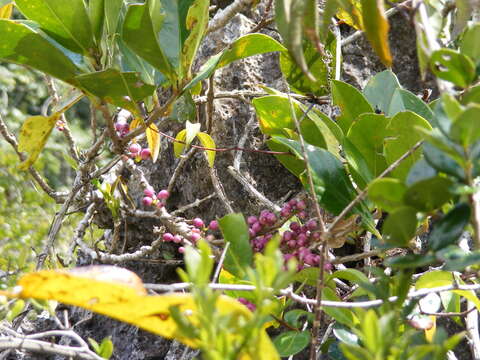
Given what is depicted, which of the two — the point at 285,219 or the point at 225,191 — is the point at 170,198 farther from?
the point at 285,219

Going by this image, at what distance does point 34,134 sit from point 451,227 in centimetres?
83

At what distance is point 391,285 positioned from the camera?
2.55 ft

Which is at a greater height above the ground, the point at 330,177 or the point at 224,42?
the point at 224,42

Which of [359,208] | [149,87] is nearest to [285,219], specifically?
[359,208]

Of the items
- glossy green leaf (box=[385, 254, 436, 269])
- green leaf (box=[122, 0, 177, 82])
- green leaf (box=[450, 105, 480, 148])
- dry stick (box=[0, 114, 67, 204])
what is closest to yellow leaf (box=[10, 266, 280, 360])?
glossy green leaf (box=[385, 254, 436, 269])

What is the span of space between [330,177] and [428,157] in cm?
31

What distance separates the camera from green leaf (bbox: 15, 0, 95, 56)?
108cm

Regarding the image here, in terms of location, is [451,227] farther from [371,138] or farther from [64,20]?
[64,20]

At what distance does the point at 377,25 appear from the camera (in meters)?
0.73

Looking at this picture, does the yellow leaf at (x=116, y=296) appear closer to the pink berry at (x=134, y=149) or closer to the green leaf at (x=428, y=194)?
the green leaf at (x=428, y=194)

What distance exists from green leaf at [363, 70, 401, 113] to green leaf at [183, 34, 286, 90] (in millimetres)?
187

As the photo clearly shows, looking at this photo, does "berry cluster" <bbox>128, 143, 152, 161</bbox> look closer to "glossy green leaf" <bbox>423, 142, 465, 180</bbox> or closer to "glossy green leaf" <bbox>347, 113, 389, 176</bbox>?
"glossy green leaf" <bbox>347, 113, 389, 176</bbox>

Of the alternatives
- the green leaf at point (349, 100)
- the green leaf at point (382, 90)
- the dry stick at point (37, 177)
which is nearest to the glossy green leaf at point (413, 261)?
the green leaf at point (349, 100)

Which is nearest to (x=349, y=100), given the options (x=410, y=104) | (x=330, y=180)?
(x=410, y=104)
